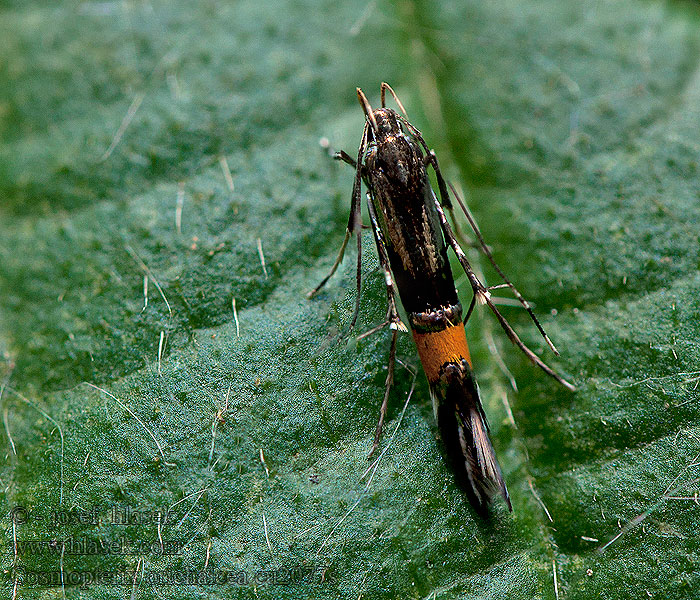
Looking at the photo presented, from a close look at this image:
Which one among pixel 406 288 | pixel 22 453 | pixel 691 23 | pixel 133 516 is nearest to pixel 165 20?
pixel 406 288

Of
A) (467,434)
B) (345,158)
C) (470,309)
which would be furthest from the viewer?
(345,158)

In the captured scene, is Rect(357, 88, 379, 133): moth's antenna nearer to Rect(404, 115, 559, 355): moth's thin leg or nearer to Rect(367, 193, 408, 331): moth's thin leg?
Rect(404, 115, 559, 355): moth's thin leg

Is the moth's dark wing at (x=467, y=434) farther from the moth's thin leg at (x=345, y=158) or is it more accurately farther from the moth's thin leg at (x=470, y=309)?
the moth's thin leg at (x=345, y=158)

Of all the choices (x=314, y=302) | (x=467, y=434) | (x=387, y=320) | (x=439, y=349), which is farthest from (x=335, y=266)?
(x=467, y=434)

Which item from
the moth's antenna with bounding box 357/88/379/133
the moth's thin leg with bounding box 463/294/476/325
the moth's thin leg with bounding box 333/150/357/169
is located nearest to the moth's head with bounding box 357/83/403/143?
the moth's antenna with bounding box 357/88/379/133

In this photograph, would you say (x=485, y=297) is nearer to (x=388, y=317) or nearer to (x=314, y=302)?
(x=388, y=317)
